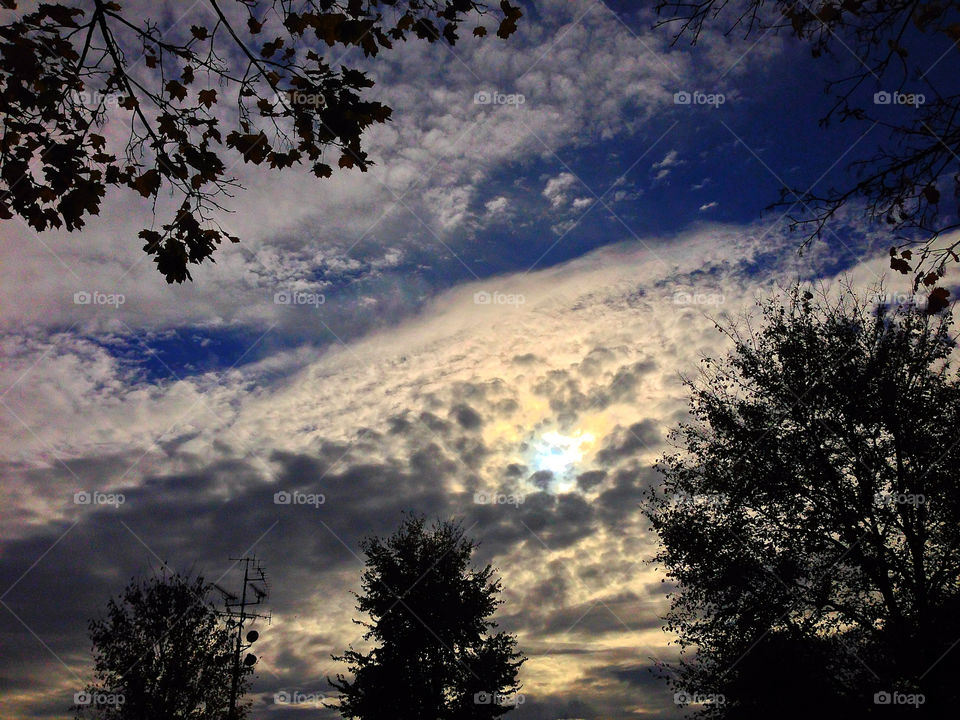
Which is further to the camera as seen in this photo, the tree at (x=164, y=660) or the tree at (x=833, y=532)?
the tree at (x=164, y=660)

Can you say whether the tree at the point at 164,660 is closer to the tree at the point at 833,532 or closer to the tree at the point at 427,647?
the tree at the point at 427,647

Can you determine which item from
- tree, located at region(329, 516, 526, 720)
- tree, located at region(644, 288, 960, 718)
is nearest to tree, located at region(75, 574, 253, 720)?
tree, located at region(329, 516, 526, 720)

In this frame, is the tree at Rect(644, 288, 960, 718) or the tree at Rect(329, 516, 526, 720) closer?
the tree at Rect(644, 288, 960, 718)

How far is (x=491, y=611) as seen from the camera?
2698 cm

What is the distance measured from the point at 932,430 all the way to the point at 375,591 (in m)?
22.1

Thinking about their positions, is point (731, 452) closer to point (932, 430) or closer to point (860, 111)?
point (932, 430)

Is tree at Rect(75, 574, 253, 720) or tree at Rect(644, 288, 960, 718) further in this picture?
tree at Rect(75, 574, 253, 720)

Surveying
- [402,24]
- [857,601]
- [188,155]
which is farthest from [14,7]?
[857,601]

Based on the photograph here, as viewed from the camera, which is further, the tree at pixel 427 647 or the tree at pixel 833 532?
the tree at pixel 427 647

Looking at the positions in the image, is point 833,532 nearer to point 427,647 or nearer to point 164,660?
point 427,647

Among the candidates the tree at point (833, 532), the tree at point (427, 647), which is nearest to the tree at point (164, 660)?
the tree at point (427, 647)

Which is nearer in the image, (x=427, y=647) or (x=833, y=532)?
(x=833, y=532)

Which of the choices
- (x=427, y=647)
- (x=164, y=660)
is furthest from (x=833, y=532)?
(x=164, y=660)

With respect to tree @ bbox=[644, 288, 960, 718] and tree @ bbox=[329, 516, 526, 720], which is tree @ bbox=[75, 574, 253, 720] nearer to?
tree @ bbox=[329, 516, 526, 720]
